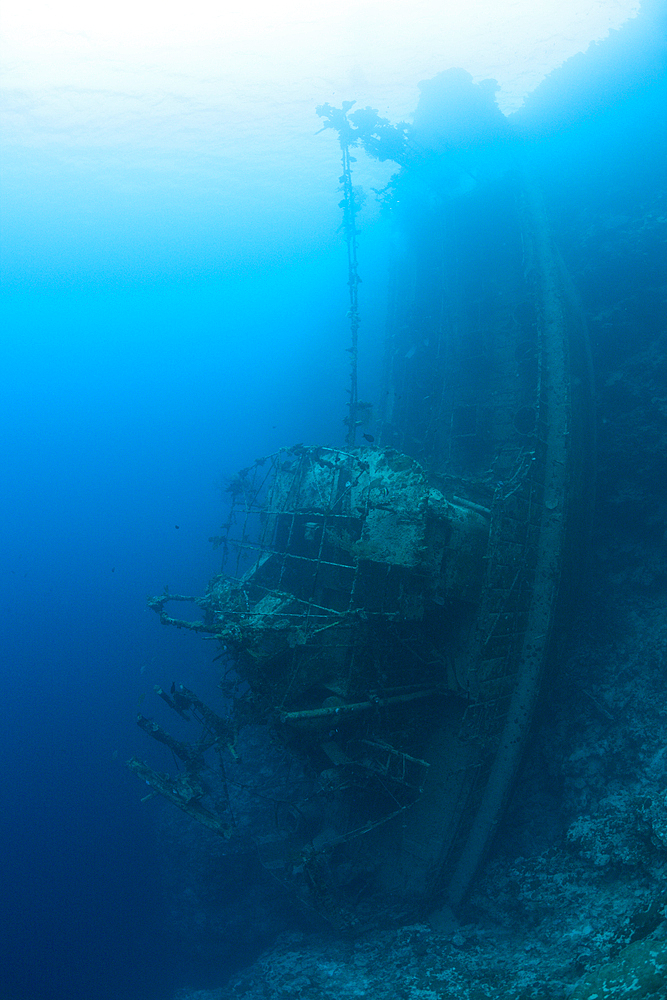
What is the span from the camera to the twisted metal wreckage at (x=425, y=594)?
677 centimetres

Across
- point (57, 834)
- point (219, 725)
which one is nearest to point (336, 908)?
point (219, 725)

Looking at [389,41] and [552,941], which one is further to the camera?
[389,41]

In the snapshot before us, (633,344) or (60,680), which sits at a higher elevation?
(633,344)

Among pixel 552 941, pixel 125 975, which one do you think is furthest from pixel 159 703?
pixel 552 941

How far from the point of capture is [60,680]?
32.8 metres

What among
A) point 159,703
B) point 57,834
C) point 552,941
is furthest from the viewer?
point 159,703

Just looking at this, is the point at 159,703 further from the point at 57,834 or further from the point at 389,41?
the point at 389,41

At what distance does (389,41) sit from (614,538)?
33.6m

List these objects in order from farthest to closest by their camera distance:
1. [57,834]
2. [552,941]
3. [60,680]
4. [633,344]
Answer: [60,680], [57,834], [633,344], [552,941]

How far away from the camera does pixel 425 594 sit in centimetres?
691

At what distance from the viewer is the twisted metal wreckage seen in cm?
677

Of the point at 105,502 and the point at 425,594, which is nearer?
the point at 425,594

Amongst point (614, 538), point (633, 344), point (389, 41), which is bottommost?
point (614, 538)

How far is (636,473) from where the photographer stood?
9211mm
